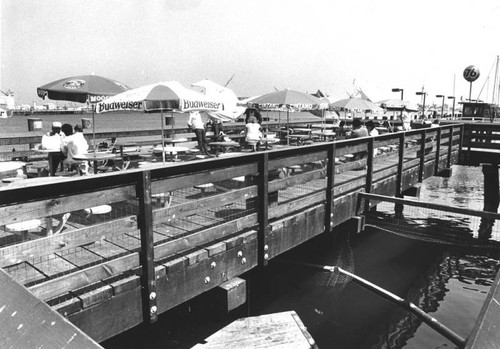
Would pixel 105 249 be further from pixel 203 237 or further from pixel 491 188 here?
pixel 491 188

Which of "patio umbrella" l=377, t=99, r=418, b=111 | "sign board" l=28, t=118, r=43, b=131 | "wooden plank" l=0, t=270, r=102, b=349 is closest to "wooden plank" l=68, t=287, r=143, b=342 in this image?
"wooden plank" l=0, t=270, r=102, b=349

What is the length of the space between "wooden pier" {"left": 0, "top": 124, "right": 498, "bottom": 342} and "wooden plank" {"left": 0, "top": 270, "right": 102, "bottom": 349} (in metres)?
0.03

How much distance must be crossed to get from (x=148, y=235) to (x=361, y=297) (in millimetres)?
5515

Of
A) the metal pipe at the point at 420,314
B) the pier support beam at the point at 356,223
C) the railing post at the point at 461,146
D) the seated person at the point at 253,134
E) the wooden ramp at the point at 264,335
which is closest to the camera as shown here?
the wooden ramp at the point at 264,335

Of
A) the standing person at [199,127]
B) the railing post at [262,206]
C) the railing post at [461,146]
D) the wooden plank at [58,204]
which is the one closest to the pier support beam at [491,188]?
the railing post at [461,146]

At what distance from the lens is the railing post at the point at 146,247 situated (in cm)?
393

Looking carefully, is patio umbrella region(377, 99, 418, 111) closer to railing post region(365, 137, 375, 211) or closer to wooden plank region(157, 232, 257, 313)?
railing post region(365, 137, 375, 211)

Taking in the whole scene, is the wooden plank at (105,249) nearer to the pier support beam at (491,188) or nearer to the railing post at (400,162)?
the railing post at (400,162)

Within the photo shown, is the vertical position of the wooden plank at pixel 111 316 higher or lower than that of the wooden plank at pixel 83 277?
lower

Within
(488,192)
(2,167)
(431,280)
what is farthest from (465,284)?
(2,167)

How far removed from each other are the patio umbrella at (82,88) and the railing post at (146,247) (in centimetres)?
573

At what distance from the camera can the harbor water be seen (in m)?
6.37

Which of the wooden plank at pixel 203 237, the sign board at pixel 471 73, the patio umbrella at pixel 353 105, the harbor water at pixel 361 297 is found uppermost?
the sign board at pixel 471 73

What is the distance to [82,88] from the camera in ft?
29.3
